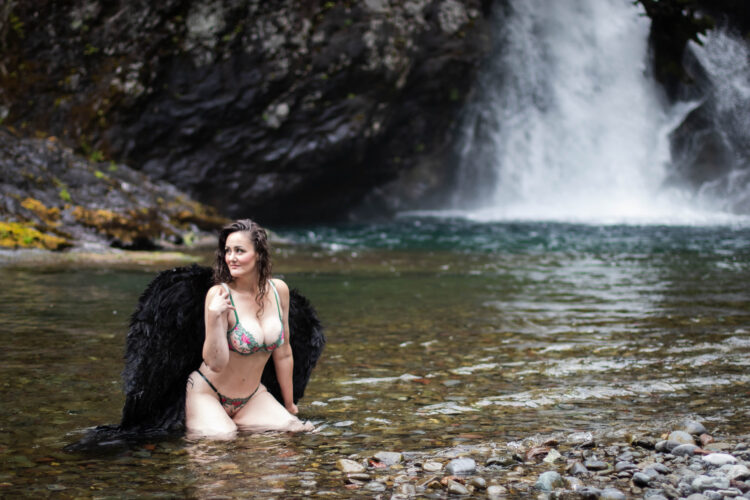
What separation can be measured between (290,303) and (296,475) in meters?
1.26

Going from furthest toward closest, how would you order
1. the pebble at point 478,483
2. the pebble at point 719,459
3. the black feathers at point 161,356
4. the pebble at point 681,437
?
the black feathers at point 161,356 → the pebble at point 681,437 → the pebble at point 719,459 → the pebble at point 478,483

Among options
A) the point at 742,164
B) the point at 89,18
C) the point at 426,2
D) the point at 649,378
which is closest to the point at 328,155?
the point at 426,2

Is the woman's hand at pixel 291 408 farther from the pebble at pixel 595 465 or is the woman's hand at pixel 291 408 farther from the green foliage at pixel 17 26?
the green foliage at pixel 17 26

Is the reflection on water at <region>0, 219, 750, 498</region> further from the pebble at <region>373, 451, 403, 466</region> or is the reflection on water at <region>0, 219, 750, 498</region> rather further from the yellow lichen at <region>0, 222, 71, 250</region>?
the yellow lichen at <region>0, 222, 71, 250</region>

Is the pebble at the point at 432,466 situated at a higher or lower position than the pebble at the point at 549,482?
lower

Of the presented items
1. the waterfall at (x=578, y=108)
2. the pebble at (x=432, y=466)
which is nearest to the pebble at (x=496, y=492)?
the pebble at (x=432, y=466)

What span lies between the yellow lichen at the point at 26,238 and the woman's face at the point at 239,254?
1064 centimetres

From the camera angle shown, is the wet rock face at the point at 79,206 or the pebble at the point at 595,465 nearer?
the pebble at the point at 595,465

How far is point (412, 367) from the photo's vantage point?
6.13m

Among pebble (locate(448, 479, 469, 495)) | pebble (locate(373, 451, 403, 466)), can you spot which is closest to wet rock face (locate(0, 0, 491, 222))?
pebble (locate(373, 451, 403, 466))

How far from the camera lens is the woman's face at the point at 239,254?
→ 4.13 meters

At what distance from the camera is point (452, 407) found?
4961mm

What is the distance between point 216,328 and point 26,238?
1120 centimetres

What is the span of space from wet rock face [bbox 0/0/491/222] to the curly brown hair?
18.7m
